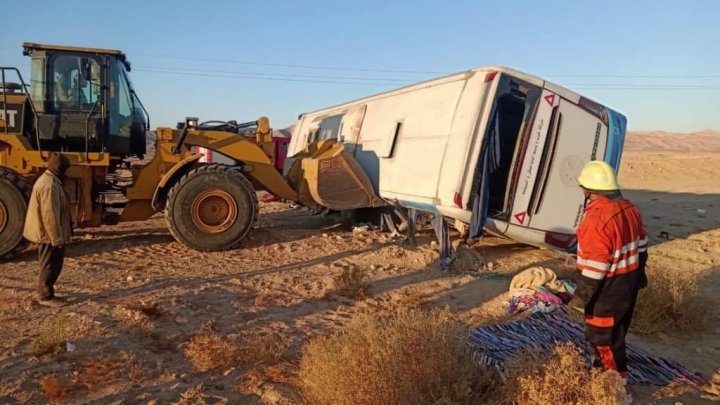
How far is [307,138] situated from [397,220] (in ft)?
15.8

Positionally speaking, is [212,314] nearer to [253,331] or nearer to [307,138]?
[253,331]

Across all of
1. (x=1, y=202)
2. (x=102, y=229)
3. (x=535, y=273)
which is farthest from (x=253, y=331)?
(x=102, y=229)

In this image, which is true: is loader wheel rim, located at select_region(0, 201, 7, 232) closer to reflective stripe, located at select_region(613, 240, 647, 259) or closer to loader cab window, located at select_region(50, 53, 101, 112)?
loader cab window, located at select_region(50, 53, 101, 112)

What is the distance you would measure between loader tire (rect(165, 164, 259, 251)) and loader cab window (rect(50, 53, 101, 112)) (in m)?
1.88

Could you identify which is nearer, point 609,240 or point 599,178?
point 609,240

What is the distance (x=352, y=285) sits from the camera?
6.62 m

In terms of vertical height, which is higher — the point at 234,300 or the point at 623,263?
the point at 623,263

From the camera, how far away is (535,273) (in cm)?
650

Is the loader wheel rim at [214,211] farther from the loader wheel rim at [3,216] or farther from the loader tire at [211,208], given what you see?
the loader wheel rim at [3,216]

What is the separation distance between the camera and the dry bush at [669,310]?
18.7 feet

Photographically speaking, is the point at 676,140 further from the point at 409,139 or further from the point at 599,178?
the point at 599,178

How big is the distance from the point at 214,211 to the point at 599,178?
6.05m

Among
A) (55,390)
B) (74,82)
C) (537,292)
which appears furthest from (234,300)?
(74,82)

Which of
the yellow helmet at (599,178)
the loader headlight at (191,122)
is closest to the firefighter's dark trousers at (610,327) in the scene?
the yellow helmet at (599,178)
